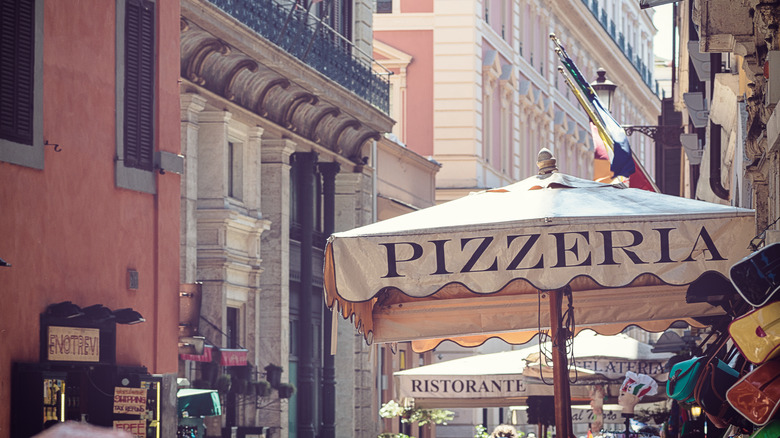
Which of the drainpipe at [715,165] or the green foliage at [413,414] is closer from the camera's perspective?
the drainpipe at [715,165]

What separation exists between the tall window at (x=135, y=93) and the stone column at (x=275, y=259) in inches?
334

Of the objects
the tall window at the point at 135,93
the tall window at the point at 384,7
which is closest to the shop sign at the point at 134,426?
the tall window at the point at 135,93

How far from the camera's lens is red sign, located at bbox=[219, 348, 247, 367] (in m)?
19.6

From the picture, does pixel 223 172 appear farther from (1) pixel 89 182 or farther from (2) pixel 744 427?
(2) pixel 744 427

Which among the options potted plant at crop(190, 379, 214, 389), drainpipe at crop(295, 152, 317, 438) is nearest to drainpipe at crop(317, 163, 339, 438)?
drainpipe at crop(295, 152, 317, 438)

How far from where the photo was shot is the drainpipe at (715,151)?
60.1 feet

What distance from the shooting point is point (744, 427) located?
316 inches

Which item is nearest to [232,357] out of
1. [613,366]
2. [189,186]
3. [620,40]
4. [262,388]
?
[262,388]

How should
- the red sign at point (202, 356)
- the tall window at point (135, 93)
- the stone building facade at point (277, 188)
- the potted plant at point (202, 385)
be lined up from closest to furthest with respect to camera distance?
the tall window at point (135, 93) < the red sign at point (202, 356) < the potted plant at point (202, 385) < the stone building facade at point (277, 188)

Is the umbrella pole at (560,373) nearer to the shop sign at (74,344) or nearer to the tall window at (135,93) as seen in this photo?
the shop sign at (74,344)

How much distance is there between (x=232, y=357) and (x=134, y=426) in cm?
590

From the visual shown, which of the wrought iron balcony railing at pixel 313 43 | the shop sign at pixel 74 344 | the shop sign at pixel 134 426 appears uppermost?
the wrought iron balcony railing at pixel 313 43

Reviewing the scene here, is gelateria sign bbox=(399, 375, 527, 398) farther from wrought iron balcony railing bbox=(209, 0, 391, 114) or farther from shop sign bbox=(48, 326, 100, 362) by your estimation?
wrought iron balcony railing bbox=(209, 0, 391, 114)

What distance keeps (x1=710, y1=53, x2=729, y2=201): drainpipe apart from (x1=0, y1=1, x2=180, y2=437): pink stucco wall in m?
6.85
